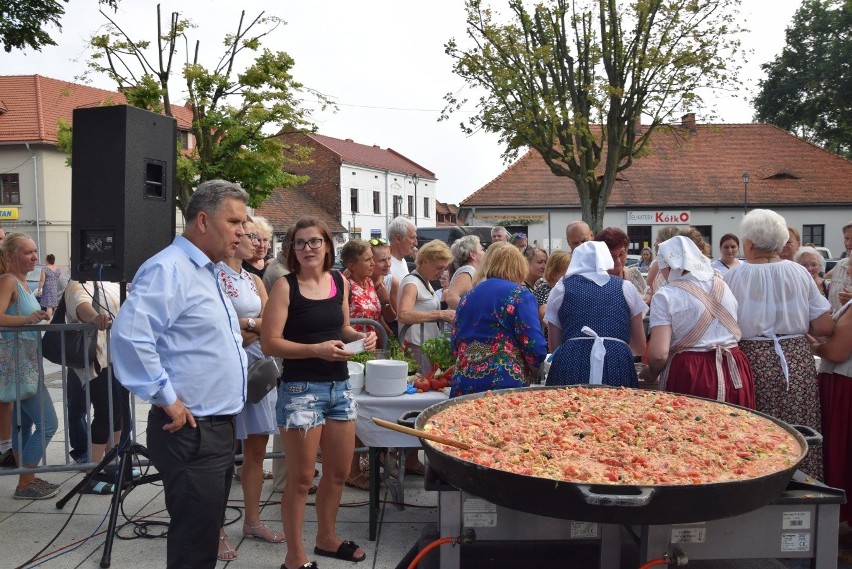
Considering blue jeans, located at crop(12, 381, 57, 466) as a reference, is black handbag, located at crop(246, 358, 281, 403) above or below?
above

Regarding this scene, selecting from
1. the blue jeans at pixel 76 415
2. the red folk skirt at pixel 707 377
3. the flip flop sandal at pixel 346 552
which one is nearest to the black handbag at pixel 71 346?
the blue jeans at pixel 76 415

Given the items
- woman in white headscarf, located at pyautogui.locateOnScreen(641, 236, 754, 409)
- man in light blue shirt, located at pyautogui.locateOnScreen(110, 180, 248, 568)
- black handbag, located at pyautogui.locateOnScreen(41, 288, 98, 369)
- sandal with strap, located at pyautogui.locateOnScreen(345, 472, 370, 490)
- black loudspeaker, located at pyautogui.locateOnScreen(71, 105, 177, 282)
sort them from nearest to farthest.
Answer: man in light blue shirt, located at pyautogui.locateOnScreen(110, 180, 248, 568), woman in white headscarf, located at pyautogui.locateOnScreen(641, 236, 754, 409), black loudspeaker, located at pyautogui.locateOnScreen(71, 105, 177, 282), black handbag, located at pyautogui.locateOnScreen(41, 288, 98, 369), sandal with strap, located at pyautogui.locateOnScreen(345, 472, 370, 490)

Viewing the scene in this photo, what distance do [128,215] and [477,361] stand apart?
232cm

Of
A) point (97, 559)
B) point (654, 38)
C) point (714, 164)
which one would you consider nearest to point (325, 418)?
point (97, 559)

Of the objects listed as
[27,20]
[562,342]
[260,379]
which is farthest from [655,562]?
[27,20]

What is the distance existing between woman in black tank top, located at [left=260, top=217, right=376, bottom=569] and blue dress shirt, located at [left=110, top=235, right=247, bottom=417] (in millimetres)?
610

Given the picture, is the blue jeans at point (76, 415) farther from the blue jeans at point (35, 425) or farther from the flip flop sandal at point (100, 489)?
the flip flop sandal at point (100, 489)

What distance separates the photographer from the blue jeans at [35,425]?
193 inches

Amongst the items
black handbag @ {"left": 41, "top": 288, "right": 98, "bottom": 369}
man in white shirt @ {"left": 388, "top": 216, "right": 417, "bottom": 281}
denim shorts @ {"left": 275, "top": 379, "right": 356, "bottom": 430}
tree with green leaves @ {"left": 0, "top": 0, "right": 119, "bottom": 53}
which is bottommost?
denim shorts @ {"left": 275, "top": 379, "right": 356, "bottom": 430}

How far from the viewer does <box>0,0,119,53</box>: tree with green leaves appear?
25.6ft

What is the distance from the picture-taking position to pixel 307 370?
3.63m

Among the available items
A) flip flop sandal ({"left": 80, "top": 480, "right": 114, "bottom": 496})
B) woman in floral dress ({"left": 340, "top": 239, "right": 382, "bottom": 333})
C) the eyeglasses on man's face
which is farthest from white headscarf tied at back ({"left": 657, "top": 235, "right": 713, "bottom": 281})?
flip flop sandal ({"left": 80, "top": 480, "right": 114, "bottom": 496})

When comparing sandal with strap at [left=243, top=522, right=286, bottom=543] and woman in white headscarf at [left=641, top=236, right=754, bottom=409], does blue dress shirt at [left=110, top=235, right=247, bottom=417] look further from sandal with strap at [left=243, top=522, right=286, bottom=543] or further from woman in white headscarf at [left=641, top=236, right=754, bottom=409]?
woman in white headscarf at [left=641, top=236, right=754, bottom=409]

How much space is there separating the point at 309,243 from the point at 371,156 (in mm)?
51653
